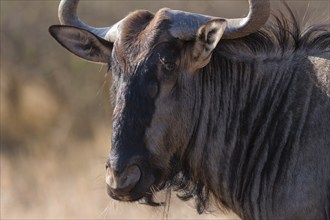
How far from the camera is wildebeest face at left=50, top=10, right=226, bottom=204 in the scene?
25.0ft

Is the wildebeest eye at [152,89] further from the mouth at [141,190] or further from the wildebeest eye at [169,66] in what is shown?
the mouth at [141,190]

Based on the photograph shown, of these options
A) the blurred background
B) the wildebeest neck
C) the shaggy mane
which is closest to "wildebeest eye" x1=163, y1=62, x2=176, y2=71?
the wildebeest neck

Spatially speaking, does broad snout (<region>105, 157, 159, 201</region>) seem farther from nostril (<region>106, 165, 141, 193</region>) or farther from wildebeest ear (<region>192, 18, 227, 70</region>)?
wildebeest ear (<region>192, 18, 227, 70</region>)

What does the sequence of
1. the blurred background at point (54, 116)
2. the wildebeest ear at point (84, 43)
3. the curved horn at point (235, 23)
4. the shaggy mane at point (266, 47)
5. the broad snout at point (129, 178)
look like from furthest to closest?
the blurred background at point (54, 116), the wildebeest ear at point (84, 43), the shaggy mane at point (266, 47), the curved horn at point (235, 23), the broad snout at point (129, 178)

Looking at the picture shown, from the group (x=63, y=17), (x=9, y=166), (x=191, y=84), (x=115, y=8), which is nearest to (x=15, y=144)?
(x=9, y=166)

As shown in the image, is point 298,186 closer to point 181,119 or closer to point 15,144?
point 181,119

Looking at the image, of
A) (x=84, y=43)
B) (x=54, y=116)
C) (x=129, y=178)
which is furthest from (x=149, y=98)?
(x=54, y=116)

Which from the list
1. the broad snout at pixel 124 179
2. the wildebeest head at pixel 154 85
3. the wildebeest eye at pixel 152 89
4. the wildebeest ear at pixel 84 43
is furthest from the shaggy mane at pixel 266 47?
the wildebeest ear at pixel 84 43

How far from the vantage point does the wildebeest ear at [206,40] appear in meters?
7.63

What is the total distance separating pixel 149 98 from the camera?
7.65 m

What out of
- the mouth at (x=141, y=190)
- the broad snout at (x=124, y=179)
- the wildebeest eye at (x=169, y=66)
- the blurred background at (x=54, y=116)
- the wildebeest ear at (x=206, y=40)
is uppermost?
the wildebeest ear at (x=206, y=40)

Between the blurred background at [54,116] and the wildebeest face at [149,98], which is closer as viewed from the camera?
the wildebeest face at [149,98]

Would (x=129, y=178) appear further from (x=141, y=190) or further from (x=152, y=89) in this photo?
(x=152, y=89)

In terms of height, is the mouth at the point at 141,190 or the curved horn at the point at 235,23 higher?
the curved horn at the point at 235,23
